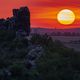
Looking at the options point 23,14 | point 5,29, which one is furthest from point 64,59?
point 5,29

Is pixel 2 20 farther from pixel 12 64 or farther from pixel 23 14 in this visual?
pixel 12 64

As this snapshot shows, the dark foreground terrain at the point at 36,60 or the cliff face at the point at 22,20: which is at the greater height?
the cliff face at the point at 22,20

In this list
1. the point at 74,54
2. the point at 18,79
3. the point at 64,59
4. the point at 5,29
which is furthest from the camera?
the point at 5,29

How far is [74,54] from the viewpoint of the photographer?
367ft

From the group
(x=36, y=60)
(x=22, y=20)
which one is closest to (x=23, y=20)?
(x=22, y=20)

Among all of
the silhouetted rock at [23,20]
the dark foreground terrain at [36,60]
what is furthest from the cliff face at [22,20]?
the dark foreground terrain at [36,60]

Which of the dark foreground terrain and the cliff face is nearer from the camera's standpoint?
the dark foreground terrain

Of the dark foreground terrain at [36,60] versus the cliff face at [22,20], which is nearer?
the dark foreground terrain at [36,60]

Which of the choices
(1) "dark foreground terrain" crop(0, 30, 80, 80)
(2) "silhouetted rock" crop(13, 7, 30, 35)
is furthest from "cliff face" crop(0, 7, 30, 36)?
(1) "dark foreground terrain" crop(0, 30, 80, 80)

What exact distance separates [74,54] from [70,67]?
13961mm

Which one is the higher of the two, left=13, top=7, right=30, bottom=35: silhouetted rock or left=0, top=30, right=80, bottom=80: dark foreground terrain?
left=13, top=7, right=30, bottom=35: silhouetted rock

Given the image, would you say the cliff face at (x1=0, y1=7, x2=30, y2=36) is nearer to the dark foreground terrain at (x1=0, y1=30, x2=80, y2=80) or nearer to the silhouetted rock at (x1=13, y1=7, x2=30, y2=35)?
the silhouetted rock at (x1=13, y1=7, x2=30, y2=35)

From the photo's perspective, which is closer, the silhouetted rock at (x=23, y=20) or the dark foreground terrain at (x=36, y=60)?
the dark foreground terrain at (x=36, y=60)

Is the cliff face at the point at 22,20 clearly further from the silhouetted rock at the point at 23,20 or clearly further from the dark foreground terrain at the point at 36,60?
the dark foreground terrain at the point at 36,60
